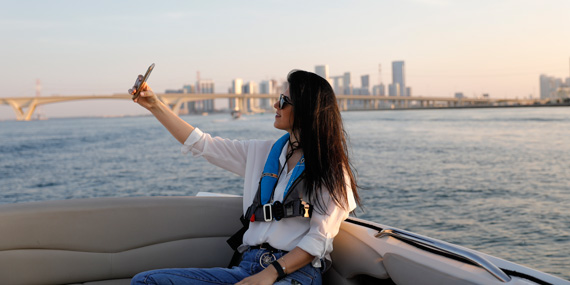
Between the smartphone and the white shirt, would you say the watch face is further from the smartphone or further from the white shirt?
the smartphone

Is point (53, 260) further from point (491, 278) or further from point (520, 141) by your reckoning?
point (520, 141)

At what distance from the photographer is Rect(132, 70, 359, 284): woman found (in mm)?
1414

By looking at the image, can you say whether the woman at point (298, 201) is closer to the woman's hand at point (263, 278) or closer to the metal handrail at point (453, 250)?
the woman's hand at point (263, 278)

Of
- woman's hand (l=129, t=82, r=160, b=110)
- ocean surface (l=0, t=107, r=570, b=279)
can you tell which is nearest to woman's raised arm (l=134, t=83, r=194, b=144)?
woman's hand (l=129, t=82, r=160, b=110)

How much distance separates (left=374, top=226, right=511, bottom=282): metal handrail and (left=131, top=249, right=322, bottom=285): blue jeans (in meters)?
0.28

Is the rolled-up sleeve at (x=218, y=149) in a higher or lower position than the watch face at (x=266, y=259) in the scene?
higher

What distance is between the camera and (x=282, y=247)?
147cm

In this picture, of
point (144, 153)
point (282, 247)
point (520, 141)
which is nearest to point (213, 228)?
point (282, 247)

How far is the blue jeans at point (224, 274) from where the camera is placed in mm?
1385

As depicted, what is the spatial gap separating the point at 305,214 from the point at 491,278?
0.52 meters

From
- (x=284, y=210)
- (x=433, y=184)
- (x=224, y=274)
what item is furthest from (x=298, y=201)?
(x=433, y=184)

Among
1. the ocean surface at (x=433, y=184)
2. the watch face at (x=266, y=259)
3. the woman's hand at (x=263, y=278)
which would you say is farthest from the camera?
the ocean surface at (x=433, y=184)

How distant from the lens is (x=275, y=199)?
153cm

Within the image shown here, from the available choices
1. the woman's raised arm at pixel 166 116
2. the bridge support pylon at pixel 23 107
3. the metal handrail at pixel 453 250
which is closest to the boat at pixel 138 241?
the metal handrail at pixel 453 250
